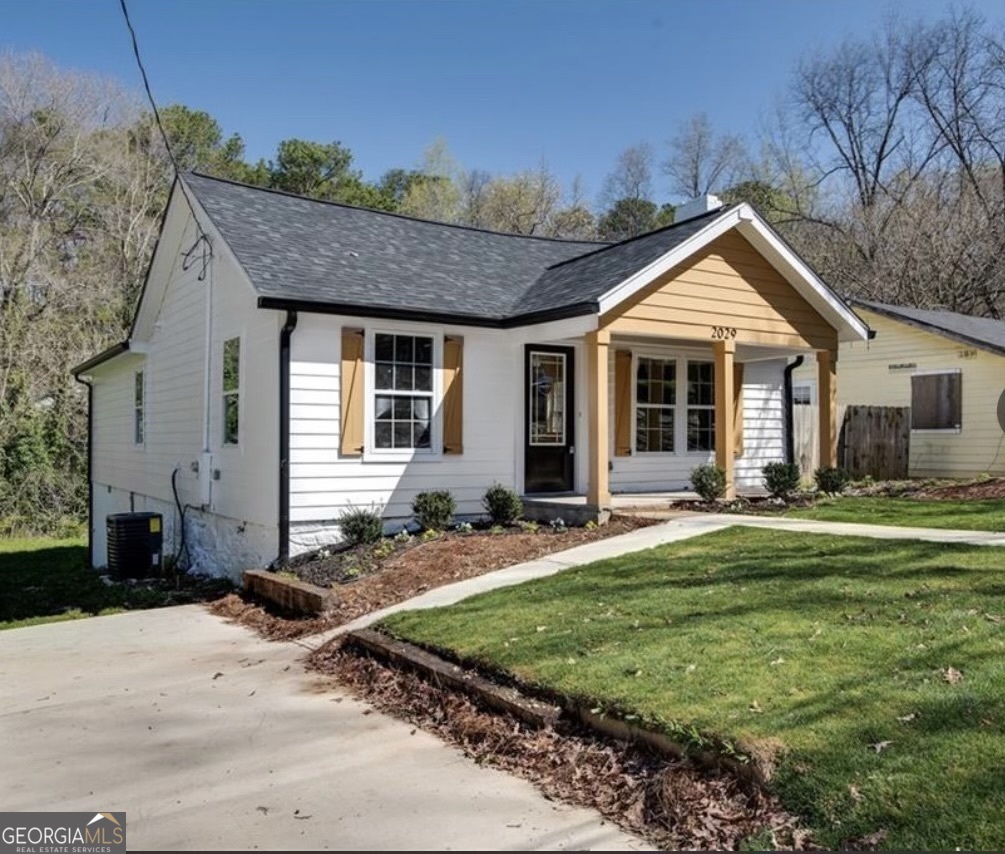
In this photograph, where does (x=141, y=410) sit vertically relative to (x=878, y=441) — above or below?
above

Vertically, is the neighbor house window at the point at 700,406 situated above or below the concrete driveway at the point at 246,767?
above

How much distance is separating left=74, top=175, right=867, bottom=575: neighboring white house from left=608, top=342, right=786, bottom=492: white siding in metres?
0.04

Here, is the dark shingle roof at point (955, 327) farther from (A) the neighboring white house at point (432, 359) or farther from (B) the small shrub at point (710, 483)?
(B) the small shrub at point (710, 483)

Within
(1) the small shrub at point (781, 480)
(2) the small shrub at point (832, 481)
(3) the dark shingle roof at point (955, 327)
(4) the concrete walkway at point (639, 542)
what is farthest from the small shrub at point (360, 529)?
(3) the dark shingle roof at point (955, 327)

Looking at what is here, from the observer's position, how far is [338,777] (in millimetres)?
3939

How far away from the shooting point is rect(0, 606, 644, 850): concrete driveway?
333 centimetres

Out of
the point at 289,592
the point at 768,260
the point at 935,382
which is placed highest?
the point at 768,260

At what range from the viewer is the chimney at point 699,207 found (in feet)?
39.3

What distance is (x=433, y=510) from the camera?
33.0ft

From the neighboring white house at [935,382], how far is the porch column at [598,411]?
29.9ft

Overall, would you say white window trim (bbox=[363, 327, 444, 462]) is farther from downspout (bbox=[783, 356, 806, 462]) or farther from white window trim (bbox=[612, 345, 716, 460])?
downspout (bbox=[783, 356, 806, 462])

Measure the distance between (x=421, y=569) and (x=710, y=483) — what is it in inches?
189

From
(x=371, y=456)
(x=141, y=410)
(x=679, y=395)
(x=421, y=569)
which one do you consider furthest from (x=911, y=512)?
(x=141, y=410)

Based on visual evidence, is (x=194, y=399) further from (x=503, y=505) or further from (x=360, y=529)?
(x=503, y=505)
